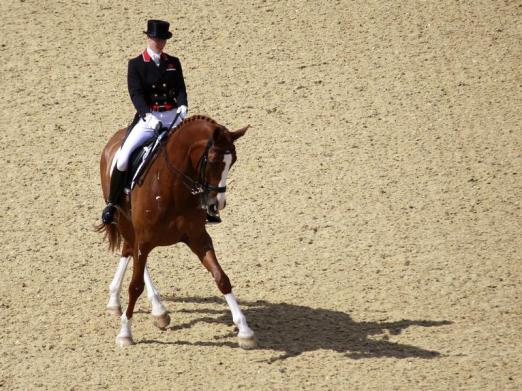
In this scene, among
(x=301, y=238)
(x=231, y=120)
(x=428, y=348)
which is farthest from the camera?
(x=231, y=120)

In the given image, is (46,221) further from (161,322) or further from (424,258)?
(424,258)

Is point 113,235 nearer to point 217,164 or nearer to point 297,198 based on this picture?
point 217,164

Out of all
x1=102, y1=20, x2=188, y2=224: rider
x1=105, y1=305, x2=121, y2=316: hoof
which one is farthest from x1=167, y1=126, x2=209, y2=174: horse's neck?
x1=105, y1=305, x2=121, y2=316: hoof

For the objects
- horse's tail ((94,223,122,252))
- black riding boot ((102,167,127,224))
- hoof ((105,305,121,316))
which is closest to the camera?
black riding boot ((102,167,127,224))

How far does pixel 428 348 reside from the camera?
11.8 metres

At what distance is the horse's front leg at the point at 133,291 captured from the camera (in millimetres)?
11992

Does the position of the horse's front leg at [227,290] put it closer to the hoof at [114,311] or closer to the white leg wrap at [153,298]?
the white leg wrap at [153,298]

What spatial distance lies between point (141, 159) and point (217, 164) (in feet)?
4.66

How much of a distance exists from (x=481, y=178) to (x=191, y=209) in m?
6.28

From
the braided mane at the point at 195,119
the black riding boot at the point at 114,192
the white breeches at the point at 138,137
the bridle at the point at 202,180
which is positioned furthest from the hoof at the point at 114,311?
the braided mane at the point at 195,119

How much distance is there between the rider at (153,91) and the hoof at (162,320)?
1671 millimetres

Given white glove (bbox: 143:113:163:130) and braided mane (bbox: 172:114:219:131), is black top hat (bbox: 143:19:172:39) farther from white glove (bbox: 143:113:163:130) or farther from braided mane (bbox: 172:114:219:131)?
braided mane (bbox: 172:114:219:131)

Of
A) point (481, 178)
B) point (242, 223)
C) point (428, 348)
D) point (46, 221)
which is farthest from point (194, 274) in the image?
point (481, 178)

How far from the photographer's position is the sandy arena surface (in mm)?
11695
